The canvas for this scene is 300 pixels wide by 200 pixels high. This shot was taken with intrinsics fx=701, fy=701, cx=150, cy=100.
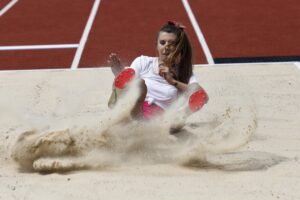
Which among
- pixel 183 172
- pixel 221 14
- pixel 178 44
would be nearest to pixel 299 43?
pixel 221 14

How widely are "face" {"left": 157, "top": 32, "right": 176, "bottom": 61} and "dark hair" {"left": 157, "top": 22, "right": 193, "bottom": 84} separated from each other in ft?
0.07

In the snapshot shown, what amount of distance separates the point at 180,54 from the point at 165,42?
12 centimetres

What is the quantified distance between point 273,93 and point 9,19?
493 cm

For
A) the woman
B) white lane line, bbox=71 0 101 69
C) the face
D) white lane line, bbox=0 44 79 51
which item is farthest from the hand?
white lane line, bbox=0 44 79 51

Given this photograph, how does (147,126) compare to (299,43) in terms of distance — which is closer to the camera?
(147,126)

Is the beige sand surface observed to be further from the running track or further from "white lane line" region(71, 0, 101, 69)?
the running track

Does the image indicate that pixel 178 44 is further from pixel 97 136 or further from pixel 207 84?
pixel 207 84

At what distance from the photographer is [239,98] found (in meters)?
5.68

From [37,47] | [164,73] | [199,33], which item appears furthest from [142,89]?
[199,33]

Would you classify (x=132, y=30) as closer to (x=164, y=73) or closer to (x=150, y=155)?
(x=164, y=73)

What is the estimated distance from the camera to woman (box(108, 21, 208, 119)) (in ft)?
14.2

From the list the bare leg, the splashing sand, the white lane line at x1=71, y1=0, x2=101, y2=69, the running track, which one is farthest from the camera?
the running track

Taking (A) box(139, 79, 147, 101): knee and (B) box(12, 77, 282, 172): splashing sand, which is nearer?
(B) box(12, 77, 282, 172): splashing sand

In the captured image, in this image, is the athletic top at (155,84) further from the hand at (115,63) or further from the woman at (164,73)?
the hand at (115,63)
